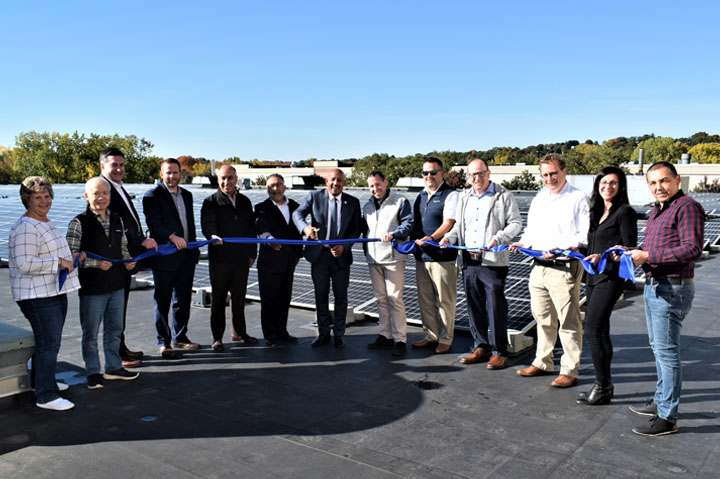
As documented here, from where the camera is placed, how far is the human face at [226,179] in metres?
6.42

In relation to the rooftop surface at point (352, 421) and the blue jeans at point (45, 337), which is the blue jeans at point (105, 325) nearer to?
the rooftop surface at point (352, 421)

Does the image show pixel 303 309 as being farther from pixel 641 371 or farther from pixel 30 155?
pixel 30 155

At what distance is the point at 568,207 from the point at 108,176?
4497 millimetres

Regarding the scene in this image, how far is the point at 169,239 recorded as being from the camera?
616cm

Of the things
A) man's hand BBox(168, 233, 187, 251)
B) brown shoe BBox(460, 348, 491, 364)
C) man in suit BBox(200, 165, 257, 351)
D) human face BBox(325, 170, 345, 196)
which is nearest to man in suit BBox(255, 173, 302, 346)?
man in suit BBox(200, 165, 257, 351)

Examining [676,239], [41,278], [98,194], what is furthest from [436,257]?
[41,278]

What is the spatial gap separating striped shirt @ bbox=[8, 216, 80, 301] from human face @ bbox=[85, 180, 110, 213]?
1.88 ft

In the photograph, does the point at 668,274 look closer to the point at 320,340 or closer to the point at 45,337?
the point at 320,340

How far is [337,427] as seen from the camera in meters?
4.29

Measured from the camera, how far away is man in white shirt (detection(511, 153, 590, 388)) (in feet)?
16.7

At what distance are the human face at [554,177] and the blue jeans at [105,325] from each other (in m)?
4.16

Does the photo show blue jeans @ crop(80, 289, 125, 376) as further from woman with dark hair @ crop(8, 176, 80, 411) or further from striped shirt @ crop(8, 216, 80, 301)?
striped shirt @ crop(8, 216, 80, 301)

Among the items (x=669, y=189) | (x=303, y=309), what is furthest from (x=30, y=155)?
(x=669, y=189)

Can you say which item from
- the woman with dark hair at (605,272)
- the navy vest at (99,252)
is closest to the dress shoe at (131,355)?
the navy vest at (99,252)
